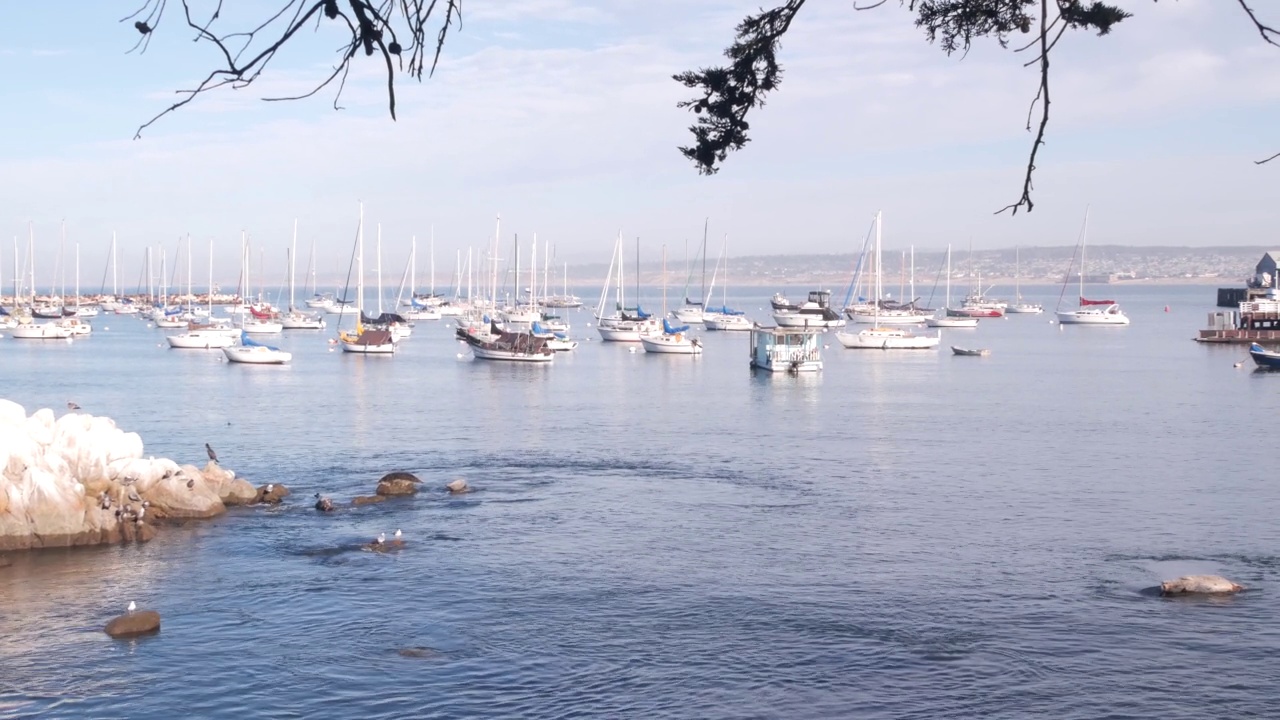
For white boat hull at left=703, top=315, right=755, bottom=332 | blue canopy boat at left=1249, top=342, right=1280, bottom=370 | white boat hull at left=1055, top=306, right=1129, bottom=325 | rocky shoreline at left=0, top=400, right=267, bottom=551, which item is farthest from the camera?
white boat hull at left=1055, top=306, right=1129, bottom=325

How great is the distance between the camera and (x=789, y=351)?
3492 inches

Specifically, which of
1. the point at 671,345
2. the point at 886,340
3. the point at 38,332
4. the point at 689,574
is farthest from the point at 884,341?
the point at 689,574

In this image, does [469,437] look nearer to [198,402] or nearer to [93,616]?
[198,402]

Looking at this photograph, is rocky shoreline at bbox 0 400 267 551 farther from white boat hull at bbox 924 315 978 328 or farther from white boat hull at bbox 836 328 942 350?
white boat hull at bbox 924 315 978 328

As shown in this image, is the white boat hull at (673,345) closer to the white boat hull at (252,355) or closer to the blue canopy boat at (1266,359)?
the white boat hull at (252,355)

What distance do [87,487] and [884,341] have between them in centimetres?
8911

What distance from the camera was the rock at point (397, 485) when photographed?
133 feet

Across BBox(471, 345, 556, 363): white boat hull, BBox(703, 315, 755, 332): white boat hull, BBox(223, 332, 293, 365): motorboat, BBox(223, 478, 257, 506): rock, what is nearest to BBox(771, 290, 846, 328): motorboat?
BBox(703, 315, 755, 332): white boat hull

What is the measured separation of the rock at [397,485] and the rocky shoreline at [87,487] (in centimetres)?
371

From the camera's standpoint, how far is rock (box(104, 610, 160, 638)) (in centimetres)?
2452

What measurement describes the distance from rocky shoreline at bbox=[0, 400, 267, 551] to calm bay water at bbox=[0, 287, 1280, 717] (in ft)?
3.13

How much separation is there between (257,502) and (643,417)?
28.2 meters

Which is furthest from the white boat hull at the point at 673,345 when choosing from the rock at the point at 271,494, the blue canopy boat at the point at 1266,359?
the rock at the point at 271,494

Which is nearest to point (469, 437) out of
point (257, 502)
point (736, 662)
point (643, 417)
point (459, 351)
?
point (643, 417)
